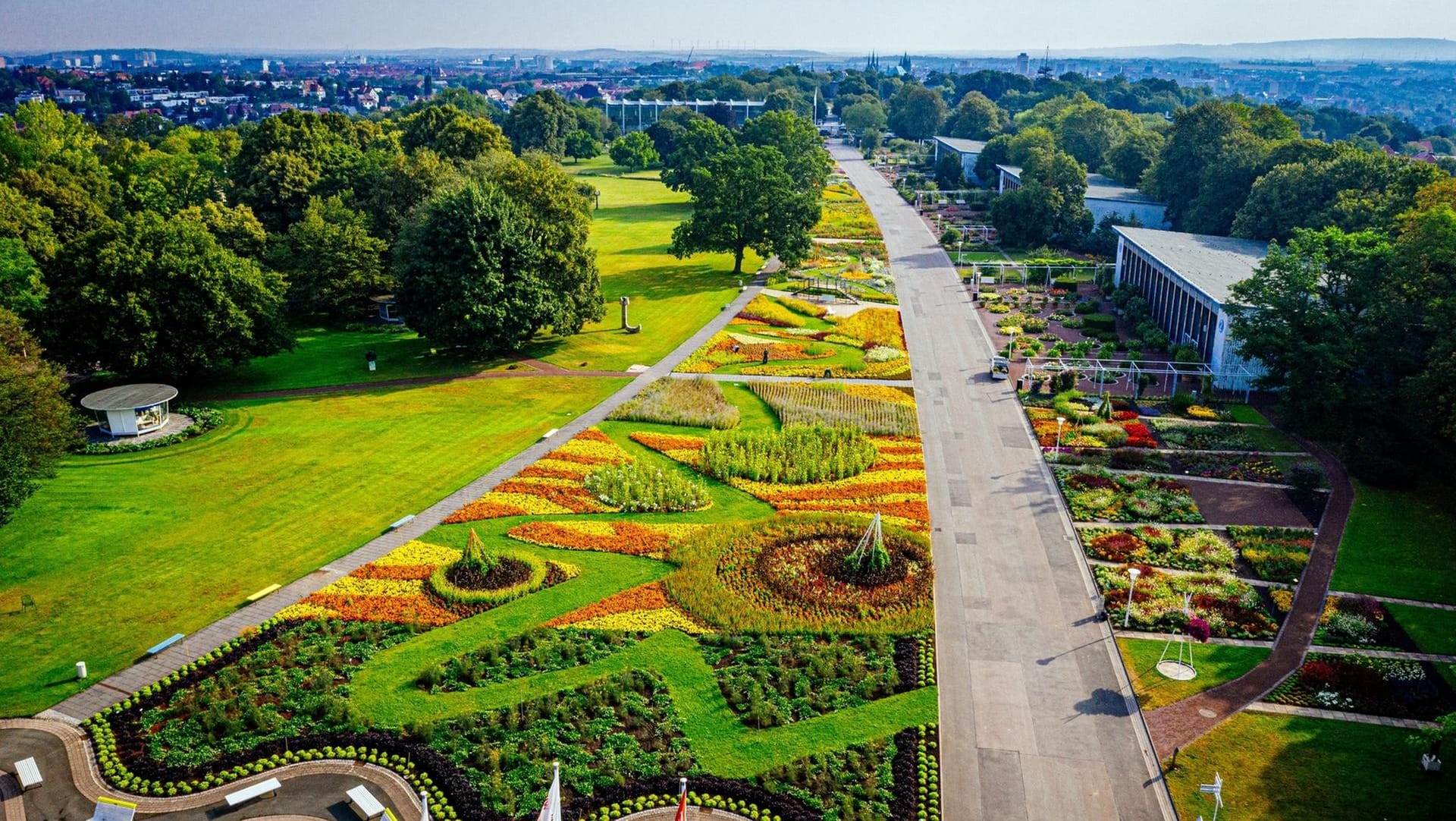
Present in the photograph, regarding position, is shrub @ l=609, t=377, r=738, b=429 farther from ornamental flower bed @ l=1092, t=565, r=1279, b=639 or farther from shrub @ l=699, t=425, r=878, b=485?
ornamental flower bed @ l=1092, t=565, r=1279, b=639

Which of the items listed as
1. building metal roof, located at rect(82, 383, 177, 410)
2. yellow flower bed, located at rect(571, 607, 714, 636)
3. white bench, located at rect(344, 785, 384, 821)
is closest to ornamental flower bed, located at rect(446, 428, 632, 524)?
yellow flower bed, located at rect(571, 607, 714, 636)

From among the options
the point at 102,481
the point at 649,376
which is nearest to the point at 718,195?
the point at 649,376

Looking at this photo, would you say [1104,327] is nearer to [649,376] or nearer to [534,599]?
[649,376]

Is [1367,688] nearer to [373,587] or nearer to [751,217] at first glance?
[373,587]

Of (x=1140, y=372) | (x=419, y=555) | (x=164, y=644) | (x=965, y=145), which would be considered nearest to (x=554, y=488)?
(x=419, y=555)

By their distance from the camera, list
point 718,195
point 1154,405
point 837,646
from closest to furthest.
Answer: point 837,646 → point 1154,405 → point 718,195

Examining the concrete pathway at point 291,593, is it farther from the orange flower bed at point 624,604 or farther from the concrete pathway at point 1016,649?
the concrete pathway at point 1016,649

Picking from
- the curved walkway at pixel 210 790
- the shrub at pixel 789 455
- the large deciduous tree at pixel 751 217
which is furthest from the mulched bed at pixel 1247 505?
the large deciduous tree at pixel 751 217
